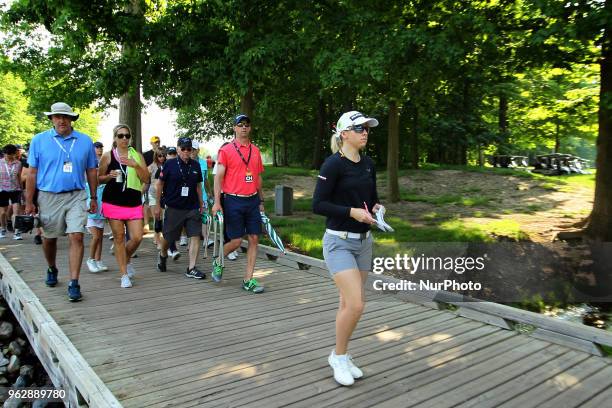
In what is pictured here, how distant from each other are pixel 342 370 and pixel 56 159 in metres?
4.27

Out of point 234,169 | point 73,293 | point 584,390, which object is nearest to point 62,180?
point 73,293

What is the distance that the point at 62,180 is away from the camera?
5867mm

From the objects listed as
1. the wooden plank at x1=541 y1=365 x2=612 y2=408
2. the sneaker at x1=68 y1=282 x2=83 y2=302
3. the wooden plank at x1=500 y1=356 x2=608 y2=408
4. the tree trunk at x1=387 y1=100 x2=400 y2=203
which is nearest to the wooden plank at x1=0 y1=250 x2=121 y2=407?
the sneaker at x1=68 y1=282 x2=83 y2=302

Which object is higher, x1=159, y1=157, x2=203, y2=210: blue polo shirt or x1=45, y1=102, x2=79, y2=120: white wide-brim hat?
x1=45, y1=102, x2=79, y2=120: white wide-brim hat

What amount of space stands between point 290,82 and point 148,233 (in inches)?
283

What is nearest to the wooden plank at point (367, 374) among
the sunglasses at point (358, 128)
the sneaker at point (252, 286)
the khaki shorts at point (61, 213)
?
the sunglasses at point (358, 128)

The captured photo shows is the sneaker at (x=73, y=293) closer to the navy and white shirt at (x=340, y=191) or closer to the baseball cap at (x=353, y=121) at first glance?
the navy and white shirt at (x=340, y=191)

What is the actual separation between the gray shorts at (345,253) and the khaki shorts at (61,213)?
141 inches

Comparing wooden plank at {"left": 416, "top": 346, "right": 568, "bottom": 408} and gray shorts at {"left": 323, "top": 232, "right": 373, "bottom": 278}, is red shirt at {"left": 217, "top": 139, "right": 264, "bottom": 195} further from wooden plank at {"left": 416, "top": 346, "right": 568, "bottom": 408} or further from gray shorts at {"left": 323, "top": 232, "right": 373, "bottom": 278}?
wooden plank at {"left": 416, "top": 346, "right": 568, "bottom": 408}

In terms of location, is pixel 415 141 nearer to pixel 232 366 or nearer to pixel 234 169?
pixel 234 169

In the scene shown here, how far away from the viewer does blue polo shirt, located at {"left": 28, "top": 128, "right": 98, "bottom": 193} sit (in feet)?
19.1

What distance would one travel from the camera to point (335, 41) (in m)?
12.0

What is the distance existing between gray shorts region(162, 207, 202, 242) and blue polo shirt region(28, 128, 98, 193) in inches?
63.8

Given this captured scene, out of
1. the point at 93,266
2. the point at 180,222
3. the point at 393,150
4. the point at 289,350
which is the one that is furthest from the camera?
the point at 393,150
